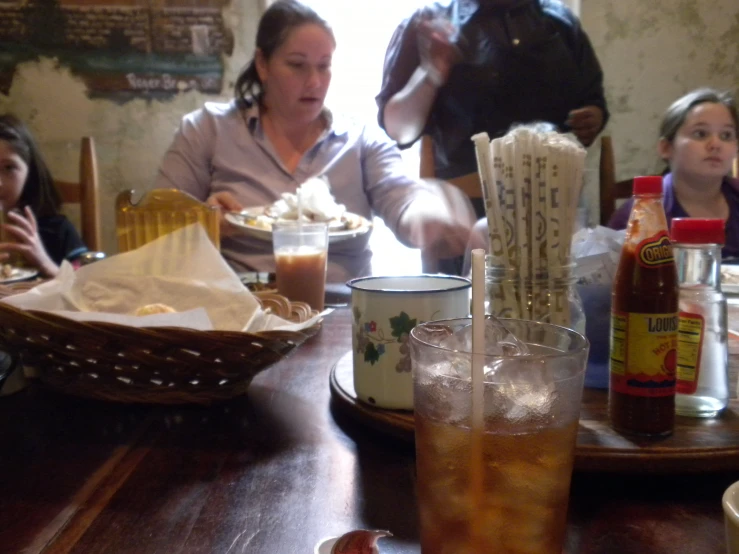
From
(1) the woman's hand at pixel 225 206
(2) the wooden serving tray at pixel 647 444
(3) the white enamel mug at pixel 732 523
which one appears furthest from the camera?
(1) the woman's hand at pixel 225 206

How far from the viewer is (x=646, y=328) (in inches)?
18.0

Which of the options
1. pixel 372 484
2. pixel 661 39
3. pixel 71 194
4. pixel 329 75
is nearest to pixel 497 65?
pixel 329 75

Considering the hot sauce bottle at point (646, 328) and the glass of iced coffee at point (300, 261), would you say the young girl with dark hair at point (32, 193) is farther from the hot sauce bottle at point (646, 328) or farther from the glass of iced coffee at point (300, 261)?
the hot sauce bottle at point (646, 328)

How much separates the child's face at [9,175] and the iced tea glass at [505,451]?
193 centimetres

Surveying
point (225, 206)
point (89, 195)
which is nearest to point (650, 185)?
point (225, 206)

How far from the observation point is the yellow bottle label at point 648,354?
46cm

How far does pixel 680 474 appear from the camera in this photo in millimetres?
449

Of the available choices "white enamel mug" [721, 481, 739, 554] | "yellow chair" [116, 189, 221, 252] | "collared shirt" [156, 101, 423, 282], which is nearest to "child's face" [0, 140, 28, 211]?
"collared shirt" [156, 101, 423, 282]

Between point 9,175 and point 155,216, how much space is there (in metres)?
1.10

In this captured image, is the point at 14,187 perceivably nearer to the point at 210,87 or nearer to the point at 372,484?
the point at 210,87

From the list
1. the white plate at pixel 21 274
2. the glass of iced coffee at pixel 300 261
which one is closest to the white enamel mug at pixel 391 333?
the glass of iced coffee at pixel 300 261

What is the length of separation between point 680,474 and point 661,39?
97.4 inches

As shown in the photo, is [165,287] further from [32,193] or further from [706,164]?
[706,164]

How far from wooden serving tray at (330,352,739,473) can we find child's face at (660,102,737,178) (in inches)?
59.9
